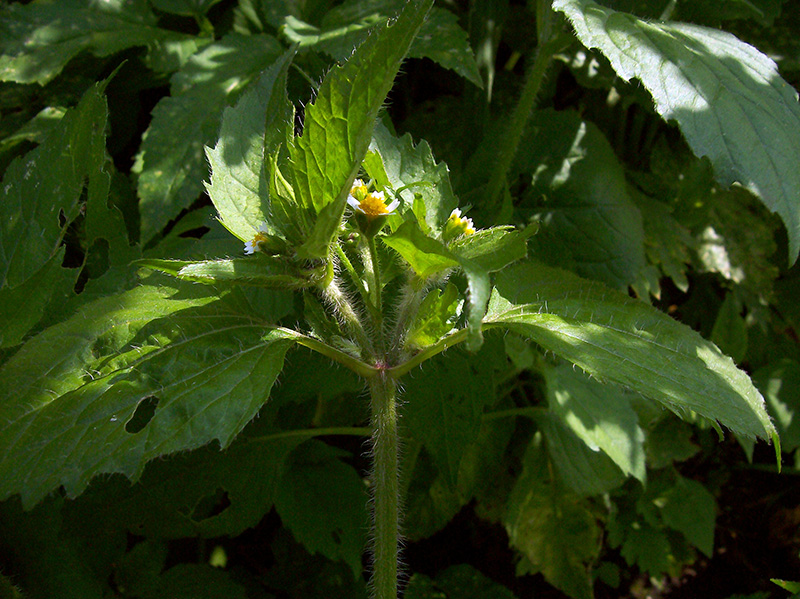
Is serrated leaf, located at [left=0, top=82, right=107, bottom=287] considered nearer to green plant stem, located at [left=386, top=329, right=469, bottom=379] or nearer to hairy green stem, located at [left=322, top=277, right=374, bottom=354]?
hairy green stem, located at [left=322, top=277, right=374, bottom=354]

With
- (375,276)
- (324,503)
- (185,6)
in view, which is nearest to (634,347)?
(375,276)

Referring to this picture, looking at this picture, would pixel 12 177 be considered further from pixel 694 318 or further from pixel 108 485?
pixel 694 318

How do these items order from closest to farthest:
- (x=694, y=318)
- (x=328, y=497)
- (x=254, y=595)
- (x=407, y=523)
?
(x=328, y=497) → (x=254, y=595) → (x=407, y=523) → (x=694, y=318)

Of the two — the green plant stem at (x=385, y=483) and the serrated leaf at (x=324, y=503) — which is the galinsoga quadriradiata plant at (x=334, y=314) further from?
the serrated leaf at (x=324, y=503)

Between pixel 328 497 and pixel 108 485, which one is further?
pixel 328 497

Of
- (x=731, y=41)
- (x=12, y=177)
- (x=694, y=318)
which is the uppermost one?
(x=731, y=41)

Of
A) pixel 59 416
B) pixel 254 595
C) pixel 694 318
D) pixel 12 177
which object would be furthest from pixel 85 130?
pixel 694 318

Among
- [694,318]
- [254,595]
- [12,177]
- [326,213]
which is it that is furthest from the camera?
[694,318]
